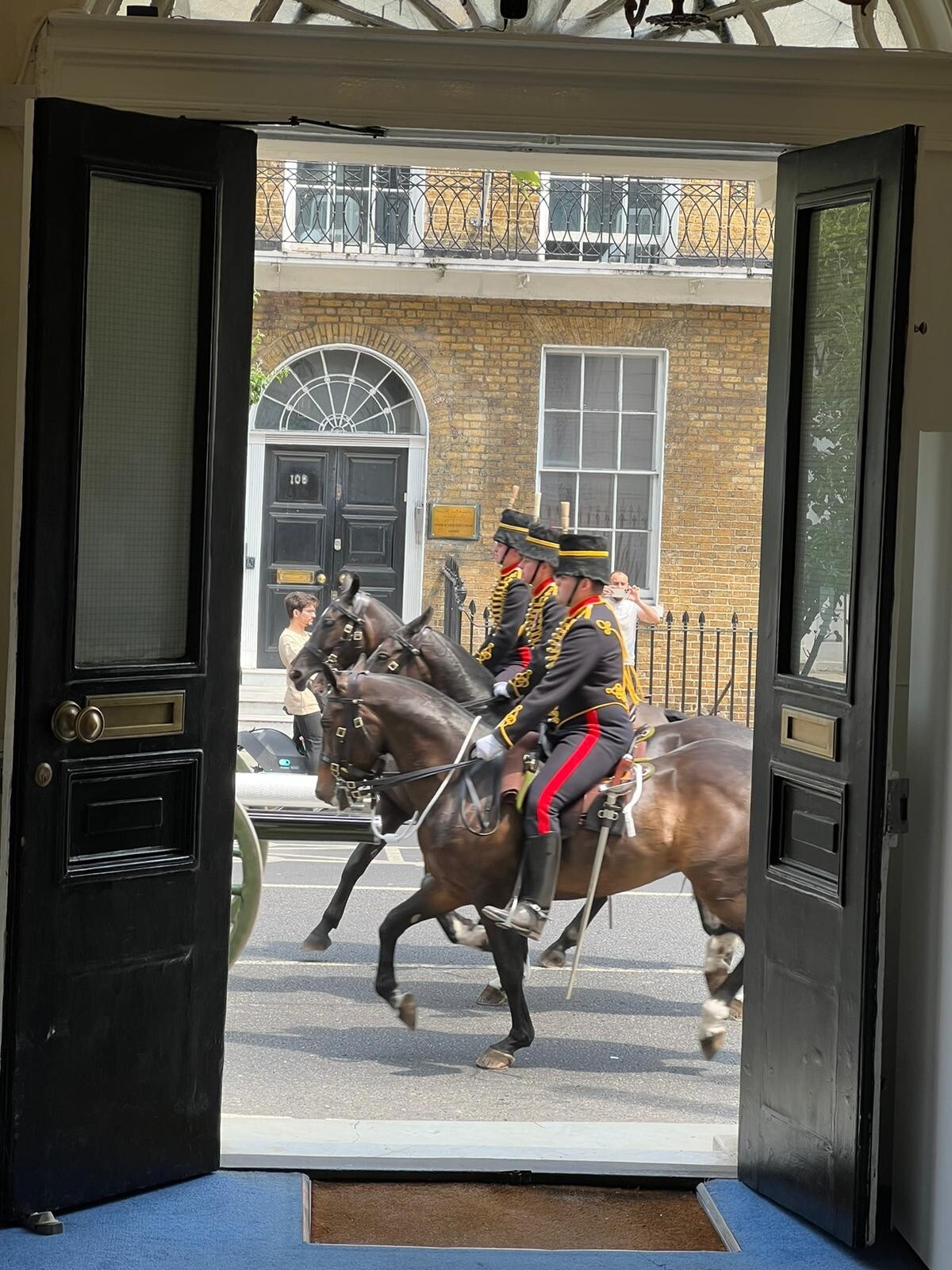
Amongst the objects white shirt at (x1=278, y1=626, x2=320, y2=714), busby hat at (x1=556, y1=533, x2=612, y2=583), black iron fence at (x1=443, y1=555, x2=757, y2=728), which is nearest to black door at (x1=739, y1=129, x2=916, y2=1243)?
busby hat at (x1=556, y1=533, x2=612, y2=583)

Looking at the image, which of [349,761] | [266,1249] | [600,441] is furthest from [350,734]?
[600,441]

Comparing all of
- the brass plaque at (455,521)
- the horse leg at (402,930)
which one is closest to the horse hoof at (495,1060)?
the horse leg at (402,930)

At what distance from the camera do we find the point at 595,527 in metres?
12.6

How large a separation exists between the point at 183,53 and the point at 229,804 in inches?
63.7

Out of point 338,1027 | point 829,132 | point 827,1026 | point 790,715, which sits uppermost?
point 829,132

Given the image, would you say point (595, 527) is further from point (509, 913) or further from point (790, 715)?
point (790, 715)

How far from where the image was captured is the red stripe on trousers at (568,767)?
212 inches

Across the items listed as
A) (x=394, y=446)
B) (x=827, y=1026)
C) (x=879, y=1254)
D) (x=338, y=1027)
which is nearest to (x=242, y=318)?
(x=827, y=1026)

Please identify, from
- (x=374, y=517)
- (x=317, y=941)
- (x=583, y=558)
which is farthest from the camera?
(x=374, y=517)

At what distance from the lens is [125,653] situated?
10.3 feet

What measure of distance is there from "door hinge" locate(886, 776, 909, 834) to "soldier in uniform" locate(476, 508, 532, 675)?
164 inches

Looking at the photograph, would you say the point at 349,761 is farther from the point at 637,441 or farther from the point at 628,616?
the point at 637,441

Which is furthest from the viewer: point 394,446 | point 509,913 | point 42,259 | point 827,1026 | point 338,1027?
point 394,446

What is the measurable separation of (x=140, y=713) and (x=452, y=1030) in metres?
3.11
